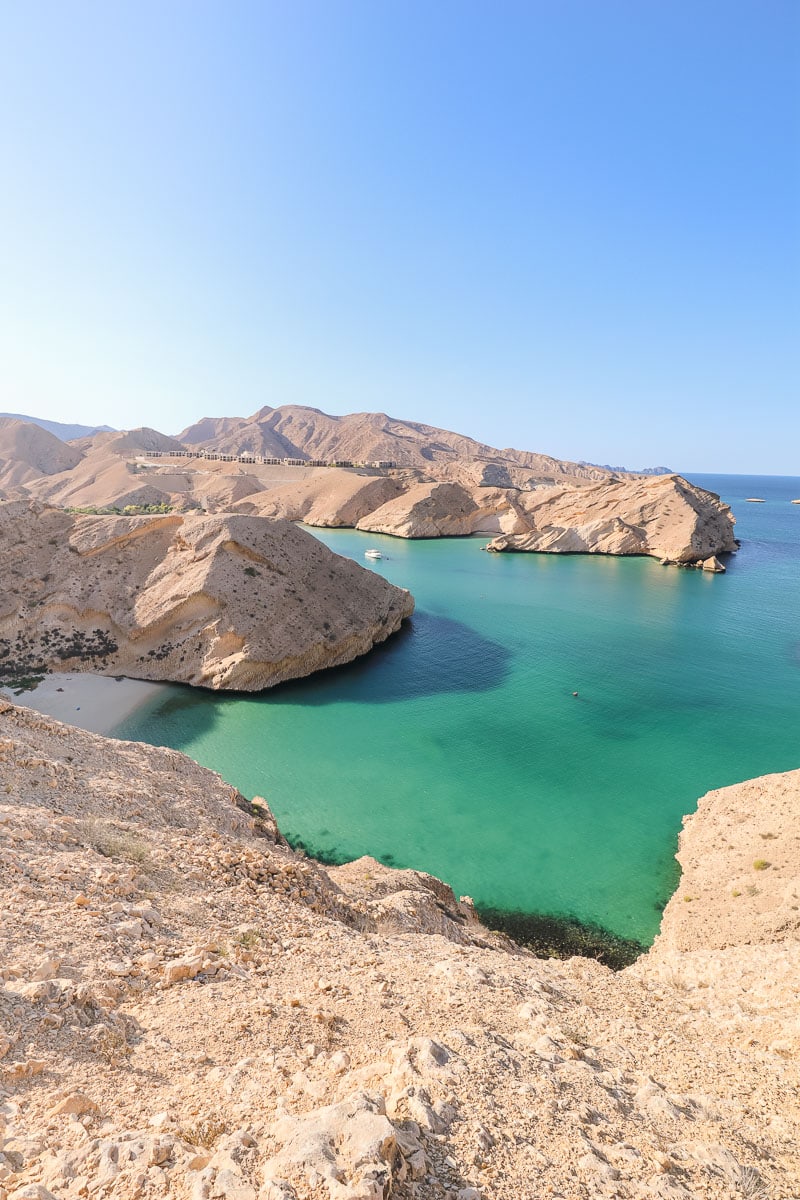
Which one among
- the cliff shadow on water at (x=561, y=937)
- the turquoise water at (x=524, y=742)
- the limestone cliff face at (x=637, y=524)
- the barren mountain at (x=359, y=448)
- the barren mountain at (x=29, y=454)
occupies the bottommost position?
the cliff shadow on water at (x=561, y=937)

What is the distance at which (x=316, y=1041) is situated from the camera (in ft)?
18.4

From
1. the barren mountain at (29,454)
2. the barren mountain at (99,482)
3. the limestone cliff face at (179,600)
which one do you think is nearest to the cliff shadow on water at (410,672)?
the limestone cliff face at (179,600)

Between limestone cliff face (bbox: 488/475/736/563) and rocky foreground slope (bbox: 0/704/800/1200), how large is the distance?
62884 mm

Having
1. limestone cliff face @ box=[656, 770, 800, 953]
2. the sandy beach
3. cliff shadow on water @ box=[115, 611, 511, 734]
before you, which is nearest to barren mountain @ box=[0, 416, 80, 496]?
the sandy beach

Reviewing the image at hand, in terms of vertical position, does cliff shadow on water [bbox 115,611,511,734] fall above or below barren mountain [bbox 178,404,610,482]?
below

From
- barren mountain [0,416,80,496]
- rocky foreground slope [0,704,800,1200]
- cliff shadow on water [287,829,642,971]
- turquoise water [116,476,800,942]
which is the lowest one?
cliff shadow on water [287,829,642,971]

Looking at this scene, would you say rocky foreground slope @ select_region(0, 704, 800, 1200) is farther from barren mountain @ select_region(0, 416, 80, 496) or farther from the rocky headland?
barren mountain @ select_region(0, 416, 80, 496)

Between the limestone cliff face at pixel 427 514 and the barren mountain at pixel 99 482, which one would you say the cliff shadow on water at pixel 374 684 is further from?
the barren mountain at pixel 99 482

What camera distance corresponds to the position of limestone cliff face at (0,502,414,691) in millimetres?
28562

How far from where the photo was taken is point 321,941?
26.2ft

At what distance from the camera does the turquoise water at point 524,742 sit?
16.5 m

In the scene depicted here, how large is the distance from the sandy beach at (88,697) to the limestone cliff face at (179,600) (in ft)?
2.79

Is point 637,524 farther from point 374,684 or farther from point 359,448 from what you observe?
point 359,448

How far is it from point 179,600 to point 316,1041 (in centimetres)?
2666
